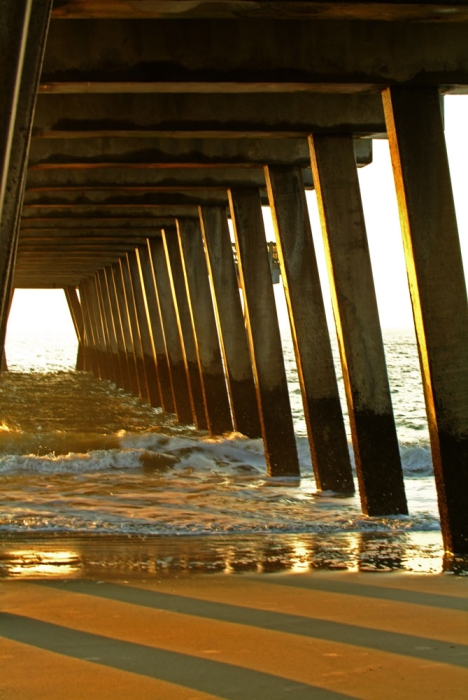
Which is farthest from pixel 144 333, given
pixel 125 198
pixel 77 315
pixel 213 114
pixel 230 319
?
pixel 77 315

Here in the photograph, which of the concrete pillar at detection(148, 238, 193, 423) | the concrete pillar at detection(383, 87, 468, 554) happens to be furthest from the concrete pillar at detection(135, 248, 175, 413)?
the concrete pillar at detection(383, 87, 468, 554)

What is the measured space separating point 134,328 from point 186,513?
1846 centimetres

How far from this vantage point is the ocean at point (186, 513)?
5805mm

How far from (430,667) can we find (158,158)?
758 centimetres

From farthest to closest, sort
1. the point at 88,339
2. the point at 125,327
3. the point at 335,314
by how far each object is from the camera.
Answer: the point at 88,339
the point at 125,327
the point at 335,314

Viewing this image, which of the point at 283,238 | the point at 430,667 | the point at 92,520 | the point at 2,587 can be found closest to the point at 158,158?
the point at 283,238

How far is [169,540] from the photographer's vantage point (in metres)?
6.63

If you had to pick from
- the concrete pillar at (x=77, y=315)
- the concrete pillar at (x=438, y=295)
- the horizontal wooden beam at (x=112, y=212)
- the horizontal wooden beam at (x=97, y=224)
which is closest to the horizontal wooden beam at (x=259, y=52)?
the concrete pillar at (x=438, y=295)

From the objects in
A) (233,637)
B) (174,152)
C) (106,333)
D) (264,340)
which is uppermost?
(174,152)

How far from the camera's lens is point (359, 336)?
26.6 ft

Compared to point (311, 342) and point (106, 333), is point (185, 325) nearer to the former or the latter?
point (311, 342)

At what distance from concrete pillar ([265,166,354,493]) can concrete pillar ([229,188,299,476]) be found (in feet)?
4.47

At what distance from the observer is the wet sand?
120 inches

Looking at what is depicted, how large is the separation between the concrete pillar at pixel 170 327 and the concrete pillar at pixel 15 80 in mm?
14471
